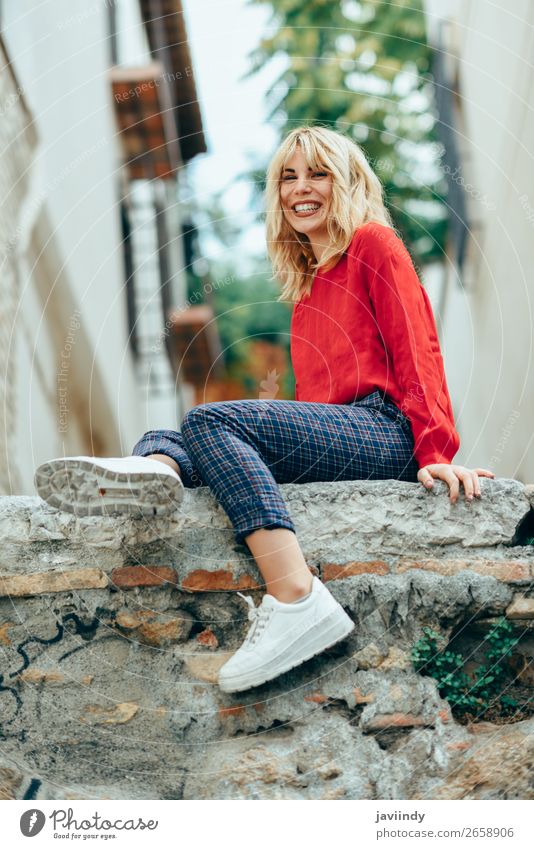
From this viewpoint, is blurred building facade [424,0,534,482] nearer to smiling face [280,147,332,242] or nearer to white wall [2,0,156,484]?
smiling face [280,147,332,242]

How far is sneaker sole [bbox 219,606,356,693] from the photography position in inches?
84.1

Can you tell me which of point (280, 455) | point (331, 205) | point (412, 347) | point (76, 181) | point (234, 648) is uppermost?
point (76, 181)

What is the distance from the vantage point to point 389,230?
101 inches

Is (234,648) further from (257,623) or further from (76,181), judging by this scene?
(76,181)

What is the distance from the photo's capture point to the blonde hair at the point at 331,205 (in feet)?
8.60

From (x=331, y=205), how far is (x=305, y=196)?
0.07 meters

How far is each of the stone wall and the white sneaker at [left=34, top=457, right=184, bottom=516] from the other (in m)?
0.13

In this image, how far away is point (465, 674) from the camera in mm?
2246

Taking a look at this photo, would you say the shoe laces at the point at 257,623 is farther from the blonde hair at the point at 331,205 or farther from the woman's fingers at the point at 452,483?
the blonde hair at the point at 331,205

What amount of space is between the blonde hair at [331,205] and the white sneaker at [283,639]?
93 centimetres

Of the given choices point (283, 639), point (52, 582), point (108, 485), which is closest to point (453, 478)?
point (283, 639)

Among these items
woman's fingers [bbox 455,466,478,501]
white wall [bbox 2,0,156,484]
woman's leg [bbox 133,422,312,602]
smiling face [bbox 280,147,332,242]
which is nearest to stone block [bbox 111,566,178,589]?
woman's leg [bbox 133,422,312,602]

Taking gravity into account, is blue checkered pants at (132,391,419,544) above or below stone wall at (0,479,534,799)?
above

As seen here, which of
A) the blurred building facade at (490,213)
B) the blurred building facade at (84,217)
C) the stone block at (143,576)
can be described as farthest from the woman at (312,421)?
the blurred building facade at (490,213)
